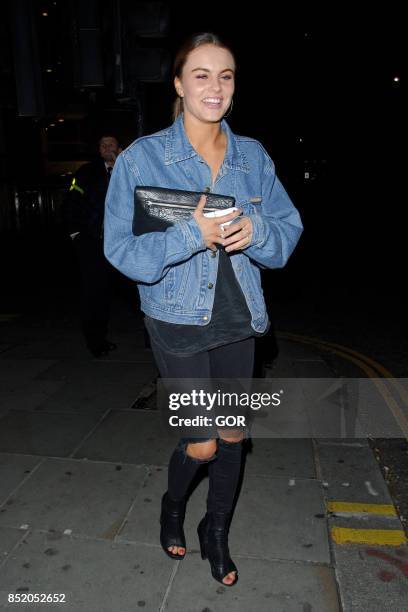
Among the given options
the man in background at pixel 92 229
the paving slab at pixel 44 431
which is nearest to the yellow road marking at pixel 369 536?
the paving slab at pixel 44 431

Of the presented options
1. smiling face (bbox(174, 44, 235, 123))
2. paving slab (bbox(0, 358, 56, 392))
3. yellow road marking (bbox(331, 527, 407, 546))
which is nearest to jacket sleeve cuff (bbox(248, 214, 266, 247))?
smiling face (bbox(174, 44, 235, 123))

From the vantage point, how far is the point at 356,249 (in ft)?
43.1

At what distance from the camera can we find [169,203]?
1841mm

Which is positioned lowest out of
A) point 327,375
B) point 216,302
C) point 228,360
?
point 327,375

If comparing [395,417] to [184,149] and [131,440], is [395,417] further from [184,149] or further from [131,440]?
[184,149]

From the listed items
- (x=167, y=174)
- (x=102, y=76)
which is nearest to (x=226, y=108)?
(x=167, y=174)

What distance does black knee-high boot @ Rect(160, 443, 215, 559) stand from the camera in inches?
88.5

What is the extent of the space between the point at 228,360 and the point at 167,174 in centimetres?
79

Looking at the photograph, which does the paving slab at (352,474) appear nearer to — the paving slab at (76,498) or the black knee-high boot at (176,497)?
the black knee-high boot at (176,497)

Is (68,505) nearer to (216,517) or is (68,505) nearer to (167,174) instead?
(216,517)

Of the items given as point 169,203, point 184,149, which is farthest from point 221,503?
point 184,149

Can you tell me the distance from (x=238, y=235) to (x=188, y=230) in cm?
18

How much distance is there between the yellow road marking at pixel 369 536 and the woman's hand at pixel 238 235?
1.62m

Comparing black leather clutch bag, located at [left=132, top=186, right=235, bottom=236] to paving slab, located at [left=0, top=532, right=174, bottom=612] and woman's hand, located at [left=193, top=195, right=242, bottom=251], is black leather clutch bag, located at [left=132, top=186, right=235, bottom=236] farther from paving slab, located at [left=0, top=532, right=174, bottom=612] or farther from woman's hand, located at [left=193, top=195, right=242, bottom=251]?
paving slab, located at [left=0, top=532, right=174, bottom=612]
